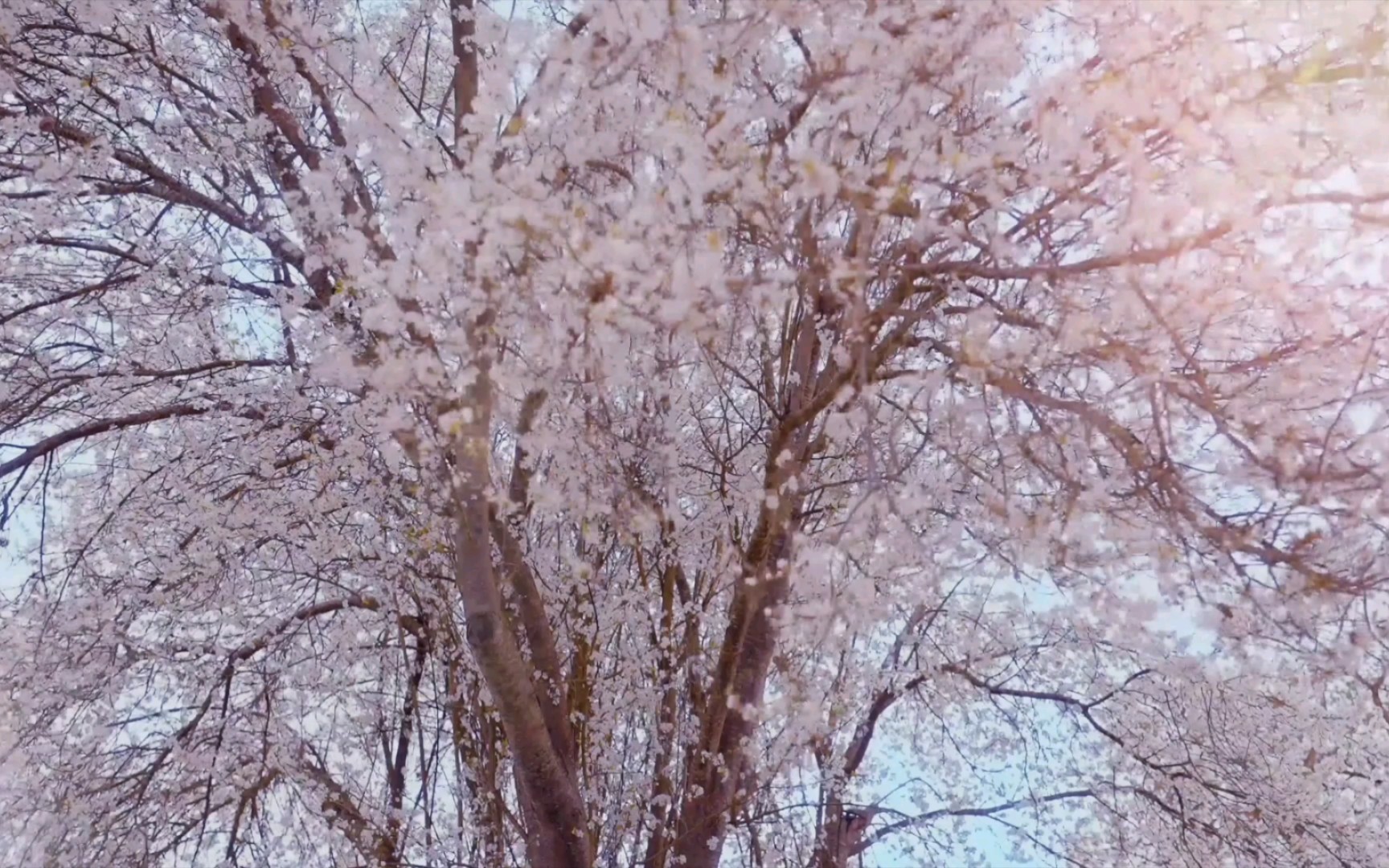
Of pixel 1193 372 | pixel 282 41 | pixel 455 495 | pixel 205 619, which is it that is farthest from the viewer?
pixel 205 619

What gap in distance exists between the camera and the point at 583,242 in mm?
2658

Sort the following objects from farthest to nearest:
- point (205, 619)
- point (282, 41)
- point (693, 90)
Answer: point (205, 619)
point (282, 41)
point (693, 90)

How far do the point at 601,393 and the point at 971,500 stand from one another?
2.12m

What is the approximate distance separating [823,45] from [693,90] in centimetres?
47

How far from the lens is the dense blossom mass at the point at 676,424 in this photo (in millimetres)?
2953

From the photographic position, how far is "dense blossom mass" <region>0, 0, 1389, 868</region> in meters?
2.95

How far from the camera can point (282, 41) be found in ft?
14.8

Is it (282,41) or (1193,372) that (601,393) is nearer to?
(1193,372)

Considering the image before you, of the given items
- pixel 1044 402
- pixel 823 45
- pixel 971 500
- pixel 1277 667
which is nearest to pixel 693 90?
pixel 823 45

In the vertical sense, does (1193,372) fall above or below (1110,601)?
above

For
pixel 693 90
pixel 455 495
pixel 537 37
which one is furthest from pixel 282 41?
pixel 693 90

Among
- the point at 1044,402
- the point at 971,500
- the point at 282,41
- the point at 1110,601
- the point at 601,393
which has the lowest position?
the point at 1110,601

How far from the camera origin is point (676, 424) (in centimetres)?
485

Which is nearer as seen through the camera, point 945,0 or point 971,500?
point 945,0
